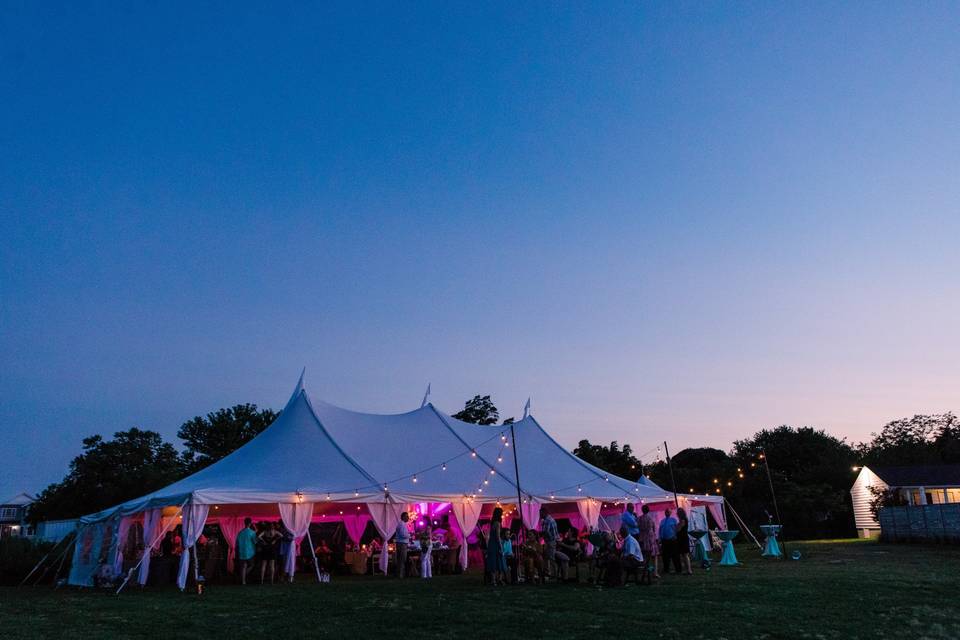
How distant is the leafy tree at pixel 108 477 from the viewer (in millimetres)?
34719

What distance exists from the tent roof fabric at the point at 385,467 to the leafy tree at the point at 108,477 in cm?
2141

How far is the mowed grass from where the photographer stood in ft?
21.2

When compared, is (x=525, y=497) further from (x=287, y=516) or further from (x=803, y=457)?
(x=803, y=457)

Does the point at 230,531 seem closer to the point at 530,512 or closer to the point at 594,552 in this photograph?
the point at 530,512

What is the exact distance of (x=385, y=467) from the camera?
15.5 meters

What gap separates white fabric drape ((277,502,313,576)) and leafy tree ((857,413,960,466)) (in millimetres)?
44240

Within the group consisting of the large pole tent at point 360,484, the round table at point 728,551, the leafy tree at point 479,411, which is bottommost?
the round table at point 728,551

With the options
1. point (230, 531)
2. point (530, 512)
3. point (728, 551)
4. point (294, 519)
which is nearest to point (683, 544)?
point (728, 551)

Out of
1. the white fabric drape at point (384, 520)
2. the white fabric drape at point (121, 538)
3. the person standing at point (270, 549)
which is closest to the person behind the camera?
the person standing at point (270, 549)

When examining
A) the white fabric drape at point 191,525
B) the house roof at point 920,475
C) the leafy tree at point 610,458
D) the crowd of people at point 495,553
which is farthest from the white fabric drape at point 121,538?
the house roof at point 920,475

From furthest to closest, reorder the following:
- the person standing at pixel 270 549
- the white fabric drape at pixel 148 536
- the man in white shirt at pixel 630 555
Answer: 1. the person standing at pixel 270 549
2. the white fabric drape at pixel 148 536
3. the man in white shirt at pixel 630 555

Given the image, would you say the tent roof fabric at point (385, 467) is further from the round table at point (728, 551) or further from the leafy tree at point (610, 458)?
the leafy tree at point (610, 458)

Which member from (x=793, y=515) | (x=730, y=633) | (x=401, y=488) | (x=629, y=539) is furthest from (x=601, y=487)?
(x=793, y=515)

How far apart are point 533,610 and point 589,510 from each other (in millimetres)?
9481
